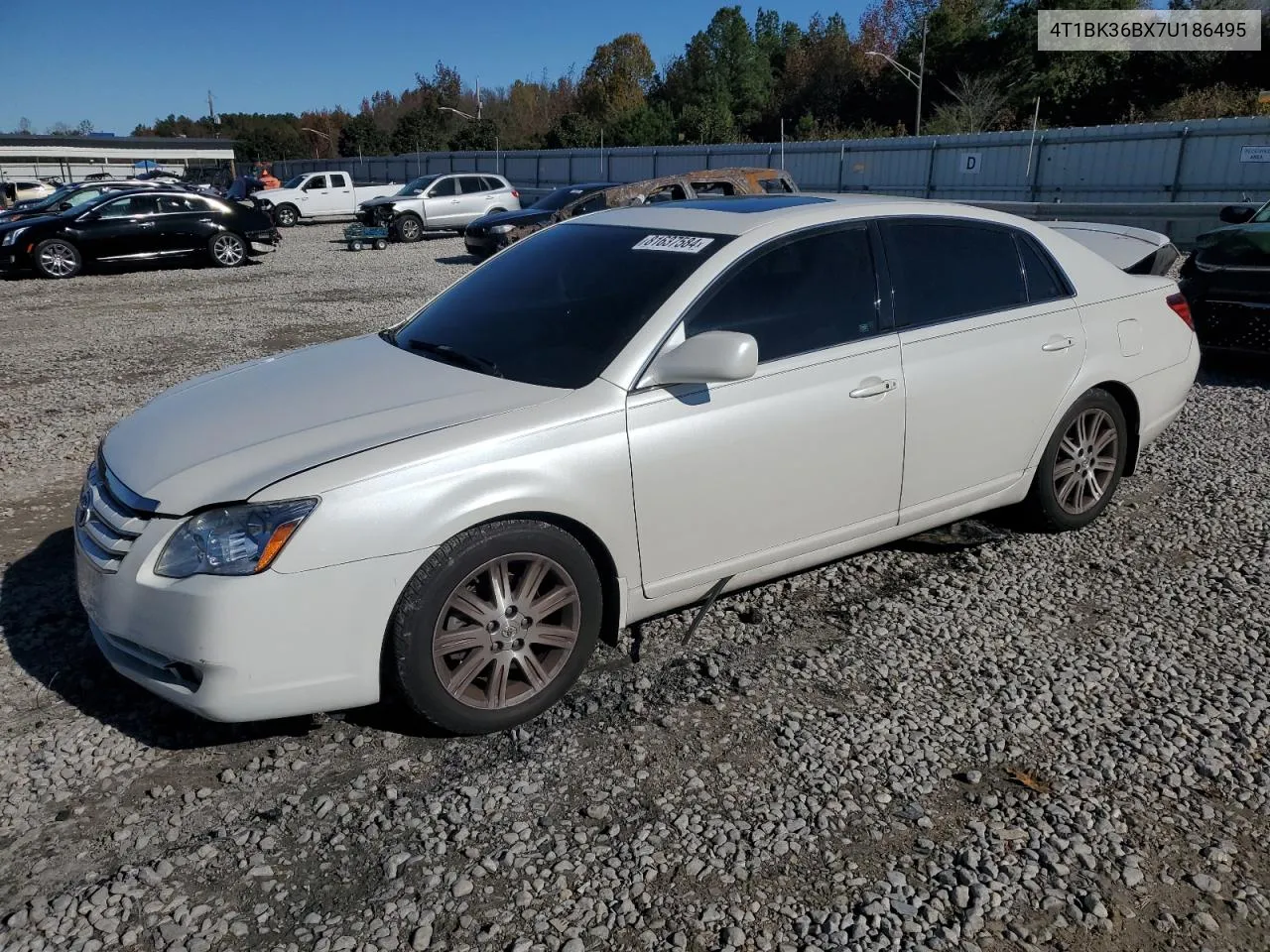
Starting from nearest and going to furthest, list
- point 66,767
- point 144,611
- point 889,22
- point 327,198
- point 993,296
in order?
point 144,611
point 66,767
point 993,296
point 327,198
point 889,22

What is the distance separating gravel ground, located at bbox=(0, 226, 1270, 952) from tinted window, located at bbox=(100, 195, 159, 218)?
16.4 m

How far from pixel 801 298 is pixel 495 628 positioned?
1.77 meters

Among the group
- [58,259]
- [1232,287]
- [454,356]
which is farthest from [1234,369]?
[58,259]

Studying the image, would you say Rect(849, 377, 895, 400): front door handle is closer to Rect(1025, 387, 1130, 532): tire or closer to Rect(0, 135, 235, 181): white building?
Rect(1025, 387, 1130, 532): tire

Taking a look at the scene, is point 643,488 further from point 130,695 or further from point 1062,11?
point 1062,11

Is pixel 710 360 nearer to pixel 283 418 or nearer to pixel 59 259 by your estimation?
pixel 283 418

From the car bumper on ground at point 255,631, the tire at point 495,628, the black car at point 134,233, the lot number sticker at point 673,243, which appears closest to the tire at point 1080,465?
the lot number sticker at point 673,243

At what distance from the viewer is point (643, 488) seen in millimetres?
3434

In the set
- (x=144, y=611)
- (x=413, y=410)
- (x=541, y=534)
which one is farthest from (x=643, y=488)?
(x=144, y=611)

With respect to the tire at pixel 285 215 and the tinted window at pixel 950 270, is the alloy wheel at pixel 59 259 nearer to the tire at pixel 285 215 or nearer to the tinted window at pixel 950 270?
the tire at pixel 285 215

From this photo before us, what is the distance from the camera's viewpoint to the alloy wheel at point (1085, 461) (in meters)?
4.83

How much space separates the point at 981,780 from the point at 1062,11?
2271 inches

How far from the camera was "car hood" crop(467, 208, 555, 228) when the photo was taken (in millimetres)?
19228

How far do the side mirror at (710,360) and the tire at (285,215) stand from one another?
3220cm
